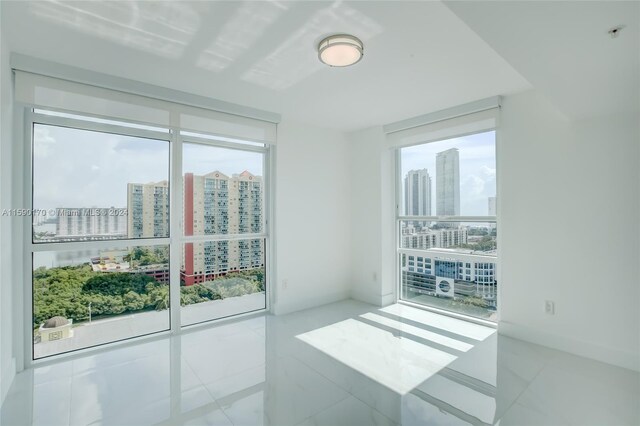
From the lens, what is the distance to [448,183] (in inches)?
159

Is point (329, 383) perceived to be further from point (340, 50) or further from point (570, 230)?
point (570, 230)

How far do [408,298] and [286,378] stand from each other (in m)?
2.54

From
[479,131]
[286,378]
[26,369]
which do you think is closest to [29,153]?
[26,369]

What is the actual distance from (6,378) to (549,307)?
4.56 metres

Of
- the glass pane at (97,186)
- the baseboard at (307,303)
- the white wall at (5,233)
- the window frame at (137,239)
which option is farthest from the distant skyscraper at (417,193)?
the white wall at (5,233)

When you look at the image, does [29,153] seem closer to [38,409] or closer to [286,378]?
[38,409]

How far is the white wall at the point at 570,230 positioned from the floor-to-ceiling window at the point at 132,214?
2.86 metres

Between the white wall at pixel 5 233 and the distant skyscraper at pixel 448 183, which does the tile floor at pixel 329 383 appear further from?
the distant skyscraper at pixel 448 183

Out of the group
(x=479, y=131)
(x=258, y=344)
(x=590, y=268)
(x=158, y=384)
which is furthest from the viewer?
(x=479, y=131)

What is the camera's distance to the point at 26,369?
266cm

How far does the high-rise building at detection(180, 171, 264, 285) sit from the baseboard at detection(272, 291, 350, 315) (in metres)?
0.61

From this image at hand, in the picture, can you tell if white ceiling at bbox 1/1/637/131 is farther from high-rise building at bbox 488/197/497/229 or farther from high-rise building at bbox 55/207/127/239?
high-rise building at bbox 55/207/127/239

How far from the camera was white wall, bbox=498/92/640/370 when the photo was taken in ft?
8.77

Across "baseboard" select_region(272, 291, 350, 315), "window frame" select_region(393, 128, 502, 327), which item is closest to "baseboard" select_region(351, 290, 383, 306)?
"baseboard" select_region(272, 291, 350, 315)
